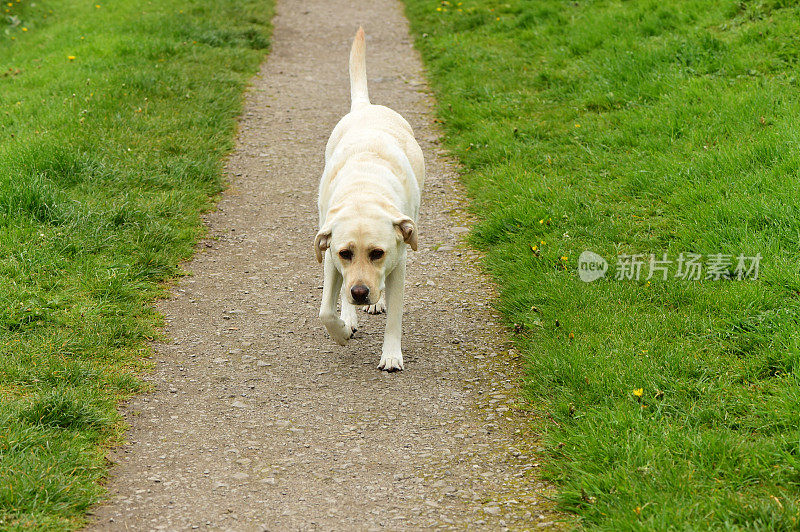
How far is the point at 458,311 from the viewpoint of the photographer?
6.09 m

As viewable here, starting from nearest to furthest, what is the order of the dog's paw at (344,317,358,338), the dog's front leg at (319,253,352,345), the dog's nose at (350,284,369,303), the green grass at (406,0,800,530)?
1. the green grass at (406,0,800,530)
2. the dog's nose at (350,284,369,303)
3. the dog's front leg at (319,253,352,345)
4. the dog's paw at (344,317,358,338)

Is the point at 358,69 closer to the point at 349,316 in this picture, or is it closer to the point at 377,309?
the point at 377,309

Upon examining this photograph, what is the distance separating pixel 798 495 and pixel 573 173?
4.29 meters

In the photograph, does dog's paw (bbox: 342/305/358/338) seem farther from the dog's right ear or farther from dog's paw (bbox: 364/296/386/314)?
the dog's right ear

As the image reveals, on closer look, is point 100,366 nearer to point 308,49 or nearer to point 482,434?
point 482,434

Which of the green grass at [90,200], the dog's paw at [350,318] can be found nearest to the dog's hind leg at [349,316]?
the dog's paw at [350,318]

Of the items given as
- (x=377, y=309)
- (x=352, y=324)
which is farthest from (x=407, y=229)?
(x=377, y=309)

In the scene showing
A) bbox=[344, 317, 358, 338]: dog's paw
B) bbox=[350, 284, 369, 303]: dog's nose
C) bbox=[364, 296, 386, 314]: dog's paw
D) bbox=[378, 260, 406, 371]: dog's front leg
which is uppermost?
bbox=[350, 284, 369, 303]: dog's nose

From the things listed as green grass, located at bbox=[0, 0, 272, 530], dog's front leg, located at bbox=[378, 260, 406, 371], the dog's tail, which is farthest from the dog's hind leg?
the dog's tail

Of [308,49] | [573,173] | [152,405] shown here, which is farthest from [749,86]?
[308,49]

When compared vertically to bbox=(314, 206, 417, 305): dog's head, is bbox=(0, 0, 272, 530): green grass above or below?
below

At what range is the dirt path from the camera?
13.3 ft

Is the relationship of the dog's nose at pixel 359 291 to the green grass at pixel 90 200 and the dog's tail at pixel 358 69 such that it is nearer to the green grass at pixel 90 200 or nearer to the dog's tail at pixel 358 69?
the green grass at pixel 90 200

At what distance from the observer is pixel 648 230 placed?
6.42 m
